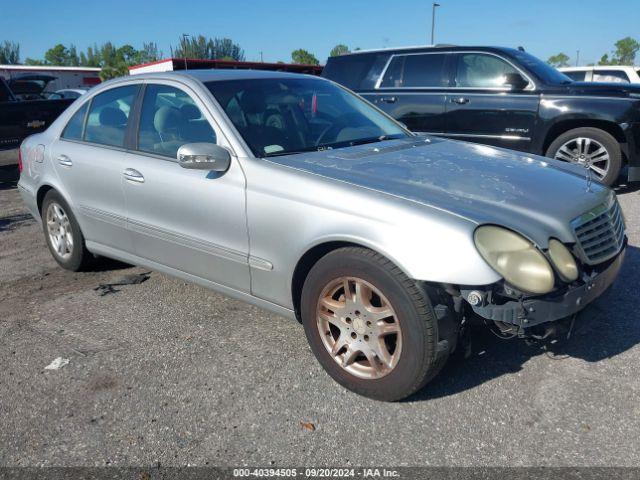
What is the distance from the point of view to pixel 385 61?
841cm

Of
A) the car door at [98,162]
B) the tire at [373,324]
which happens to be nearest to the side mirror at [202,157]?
the tire at [373,324]

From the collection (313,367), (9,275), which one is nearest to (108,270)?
(9,275)

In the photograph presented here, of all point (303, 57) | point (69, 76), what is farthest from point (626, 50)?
point (69, 76)

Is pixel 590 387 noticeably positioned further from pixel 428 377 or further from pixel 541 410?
pixel 428 377

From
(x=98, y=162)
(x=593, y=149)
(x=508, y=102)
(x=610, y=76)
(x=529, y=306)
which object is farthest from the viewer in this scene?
(x=610, y=76)

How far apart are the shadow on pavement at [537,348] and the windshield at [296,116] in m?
1.51

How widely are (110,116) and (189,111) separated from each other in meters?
0.97

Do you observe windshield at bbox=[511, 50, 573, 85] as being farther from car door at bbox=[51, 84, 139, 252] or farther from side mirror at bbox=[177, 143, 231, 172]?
side mirror at bbox=[177, 143, 231, 172]

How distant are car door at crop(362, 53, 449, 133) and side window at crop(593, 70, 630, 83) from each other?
6.31 meters

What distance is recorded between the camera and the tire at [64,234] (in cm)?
466

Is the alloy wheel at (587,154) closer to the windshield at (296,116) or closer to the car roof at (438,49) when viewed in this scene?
the car roof at (438,49)

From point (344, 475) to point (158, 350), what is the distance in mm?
1573

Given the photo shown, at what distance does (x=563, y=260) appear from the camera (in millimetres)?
2619

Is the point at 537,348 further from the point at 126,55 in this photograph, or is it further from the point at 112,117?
the point at 126,55
